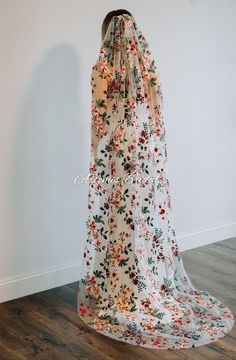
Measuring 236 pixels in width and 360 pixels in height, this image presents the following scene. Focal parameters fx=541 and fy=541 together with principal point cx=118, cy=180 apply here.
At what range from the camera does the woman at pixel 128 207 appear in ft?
9.68

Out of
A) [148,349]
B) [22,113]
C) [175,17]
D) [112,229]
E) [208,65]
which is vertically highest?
[175,17]

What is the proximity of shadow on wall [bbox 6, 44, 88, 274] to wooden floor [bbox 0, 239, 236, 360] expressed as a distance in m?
0.28

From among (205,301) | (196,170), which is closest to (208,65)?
(196,170)

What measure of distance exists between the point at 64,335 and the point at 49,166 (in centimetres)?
109

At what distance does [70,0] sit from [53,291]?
183cm

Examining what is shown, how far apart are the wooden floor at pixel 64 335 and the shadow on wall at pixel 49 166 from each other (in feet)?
0.91

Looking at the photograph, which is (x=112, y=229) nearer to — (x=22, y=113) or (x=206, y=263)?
(x=22, y=113)

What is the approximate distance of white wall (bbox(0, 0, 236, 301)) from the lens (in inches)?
126

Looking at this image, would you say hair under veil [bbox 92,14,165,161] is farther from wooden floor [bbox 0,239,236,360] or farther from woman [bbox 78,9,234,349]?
wooden floor [bbox 0,239,236,360]

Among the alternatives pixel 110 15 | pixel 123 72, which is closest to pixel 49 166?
pixel 123 72

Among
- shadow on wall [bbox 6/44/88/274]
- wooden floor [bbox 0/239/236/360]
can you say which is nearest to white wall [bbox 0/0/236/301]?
shadow on wall [bbox 6/44/88/274]

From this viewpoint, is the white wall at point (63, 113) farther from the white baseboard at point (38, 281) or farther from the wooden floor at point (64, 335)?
the wooden floor at point (64, 335)

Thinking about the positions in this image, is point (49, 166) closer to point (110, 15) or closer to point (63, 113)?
point (63, 113)

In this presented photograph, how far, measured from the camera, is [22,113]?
10.6 ft
